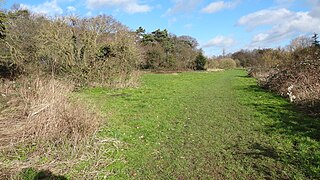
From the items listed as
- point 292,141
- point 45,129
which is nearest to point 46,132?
point 45,129

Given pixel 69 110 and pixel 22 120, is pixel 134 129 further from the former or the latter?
pixel 22 120

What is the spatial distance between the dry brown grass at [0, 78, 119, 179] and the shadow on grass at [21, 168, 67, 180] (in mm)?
120

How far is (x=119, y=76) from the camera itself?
1803cm

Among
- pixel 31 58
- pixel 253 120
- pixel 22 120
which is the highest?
pixel 31 58

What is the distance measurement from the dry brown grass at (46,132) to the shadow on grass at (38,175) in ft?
0.39

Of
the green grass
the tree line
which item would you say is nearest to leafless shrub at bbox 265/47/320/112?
the green grass

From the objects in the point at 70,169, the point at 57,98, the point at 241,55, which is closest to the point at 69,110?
the point at 57,98

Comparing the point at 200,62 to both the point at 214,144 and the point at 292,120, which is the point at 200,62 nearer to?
the point at 292,120

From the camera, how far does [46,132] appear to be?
18.4 ft

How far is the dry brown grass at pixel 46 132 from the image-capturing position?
4.68 metres

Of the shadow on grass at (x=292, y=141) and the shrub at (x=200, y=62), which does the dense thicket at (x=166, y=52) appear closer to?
the shrub at (x=200, y=62)

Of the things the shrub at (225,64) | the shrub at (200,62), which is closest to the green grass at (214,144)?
the shrub at (200,62)

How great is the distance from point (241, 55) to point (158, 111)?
A: 257 feet

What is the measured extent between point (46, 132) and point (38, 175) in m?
1.59
